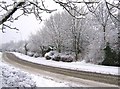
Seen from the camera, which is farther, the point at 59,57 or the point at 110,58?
the point at 59,57

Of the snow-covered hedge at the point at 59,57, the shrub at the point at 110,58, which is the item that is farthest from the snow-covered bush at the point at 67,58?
the shrub at the point at 110,58

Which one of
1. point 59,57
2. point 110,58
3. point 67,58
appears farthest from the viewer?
point 59,57

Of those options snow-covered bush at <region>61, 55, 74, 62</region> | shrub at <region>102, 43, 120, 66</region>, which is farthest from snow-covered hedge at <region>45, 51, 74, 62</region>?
shrub at <region>102, 43, 120, 66</region>

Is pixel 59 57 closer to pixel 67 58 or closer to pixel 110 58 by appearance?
pixel 67 58

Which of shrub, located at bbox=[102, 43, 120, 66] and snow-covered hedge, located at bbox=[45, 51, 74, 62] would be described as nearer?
shrub, located at bbox=[102, 43, 120, 66]

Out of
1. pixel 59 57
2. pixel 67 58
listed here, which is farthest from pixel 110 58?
pixel 59 57

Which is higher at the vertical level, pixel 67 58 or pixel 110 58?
pixel 110 58

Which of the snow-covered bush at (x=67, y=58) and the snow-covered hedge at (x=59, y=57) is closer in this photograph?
the snow-covered bush at (x=67, y=58)

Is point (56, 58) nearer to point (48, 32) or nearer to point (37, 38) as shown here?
point (48, 32)

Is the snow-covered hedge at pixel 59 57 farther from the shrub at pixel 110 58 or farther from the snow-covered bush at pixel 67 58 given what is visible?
the shrub at pixel 110 58

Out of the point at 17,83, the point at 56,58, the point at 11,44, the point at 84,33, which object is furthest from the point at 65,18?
the point at 11,44

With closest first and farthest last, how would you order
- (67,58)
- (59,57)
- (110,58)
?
(110,58), (67,58), (59,57)

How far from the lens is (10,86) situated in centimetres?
1082

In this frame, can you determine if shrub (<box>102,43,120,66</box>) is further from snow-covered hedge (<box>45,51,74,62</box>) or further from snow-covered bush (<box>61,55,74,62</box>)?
snow-covered hedge (<box>45,51,74,62</box>)
